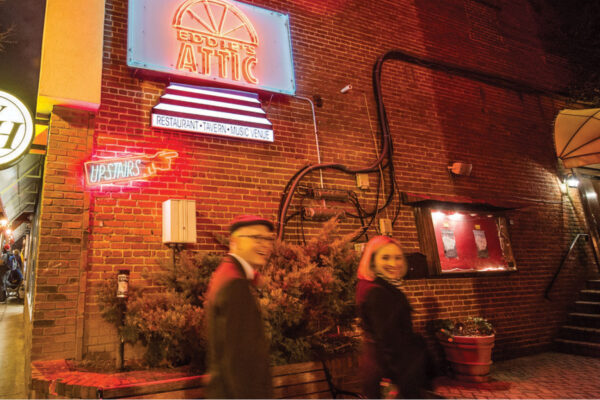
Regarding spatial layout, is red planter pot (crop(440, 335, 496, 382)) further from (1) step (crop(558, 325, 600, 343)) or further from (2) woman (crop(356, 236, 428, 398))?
(2) woman (crop(356, 236, 428, 398))

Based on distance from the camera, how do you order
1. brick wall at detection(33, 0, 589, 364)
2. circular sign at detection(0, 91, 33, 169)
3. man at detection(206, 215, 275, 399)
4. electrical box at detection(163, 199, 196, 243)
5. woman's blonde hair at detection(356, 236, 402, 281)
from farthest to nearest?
electrical box at detection(163, 199, 196, 243), brick wall at detection(33, 0, 589, 364), circular sign at detection(0, 91, 33, 169), woman's blonde hair at detection(356, 236, 402, 281), man at detection(206, 215, 275, 399)

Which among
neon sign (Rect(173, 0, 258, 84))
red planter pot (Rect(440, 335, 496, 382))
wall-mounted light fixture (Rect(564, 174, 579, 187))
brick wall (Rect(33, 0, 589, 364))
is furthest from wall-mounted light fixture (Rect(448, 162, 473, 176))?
neon sign (Rect(173, 0, 258, 84))

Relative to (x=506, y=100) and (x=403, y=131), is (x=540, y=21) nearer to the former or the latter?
(x=506, y=100)

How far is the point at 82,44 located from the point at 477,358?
6.62 meters

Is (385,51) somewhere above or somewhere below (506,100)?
above

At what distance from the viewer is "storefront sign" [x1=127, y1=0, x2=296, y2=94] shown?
16.9 ft

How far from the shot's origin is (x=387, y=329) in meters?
2.36

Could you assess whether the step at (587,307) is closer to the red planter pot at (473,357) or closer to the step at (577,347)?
the step at (577,347)

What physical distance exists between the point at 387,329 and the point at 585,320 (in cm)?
726

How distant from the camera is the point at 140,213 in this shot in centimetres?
459

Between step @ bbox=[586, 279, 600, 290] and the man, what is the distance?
9.13m

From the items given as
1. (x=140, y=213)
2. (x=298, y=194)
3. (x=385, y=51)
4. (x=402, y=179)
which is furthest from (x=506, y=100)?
(x=140, y=213)

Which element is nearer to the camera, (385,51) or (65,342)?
(65,342)

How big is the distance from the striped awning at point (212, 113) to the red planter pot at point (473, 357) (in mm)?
4046
